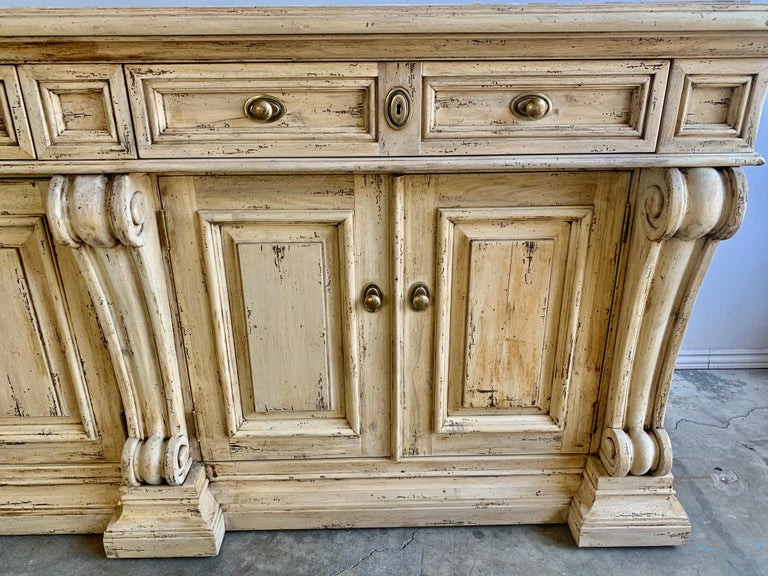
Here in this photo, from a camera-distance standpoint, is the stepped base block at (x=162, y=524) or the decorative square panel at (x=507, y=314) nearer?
the decorative square panel at (x=507, y=314)

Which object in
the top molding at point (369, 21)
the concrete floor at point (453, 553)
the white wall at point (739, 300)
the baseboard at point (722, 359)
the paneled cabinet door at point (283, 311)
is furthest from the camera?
the baseboard at point (722, 359)

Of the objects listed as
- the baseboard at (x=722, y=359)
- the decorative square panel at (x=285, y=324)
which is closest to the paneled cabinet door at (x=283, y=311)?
the decorative square panel at (x=285, y=324)

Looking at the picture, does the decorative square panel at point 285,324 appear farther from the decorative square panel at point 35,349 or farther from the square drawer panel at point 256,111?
the decorative square panel at point 35,349

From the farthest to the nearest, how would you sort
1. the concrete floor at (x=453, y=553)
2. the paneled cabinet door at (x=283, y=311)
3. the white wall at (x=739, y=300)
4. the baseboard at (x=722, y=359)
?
1. the baseboard at (x=722, y=359)
2. the white wall at (x=739, y=300)
3. the concrete floor at (x=453, y=553)
4. the paneled cabinet door at (x=283, y=311)

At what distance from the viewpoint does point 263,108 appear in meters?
0.84

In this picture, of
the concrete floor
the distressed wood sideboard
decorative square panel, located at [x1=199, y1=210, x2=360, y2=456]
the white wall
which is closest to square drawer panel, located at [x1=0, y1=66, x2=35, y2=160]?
the distressed wood sideboard

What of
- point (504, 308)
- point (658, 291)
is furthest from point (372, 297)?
point (658, 291)

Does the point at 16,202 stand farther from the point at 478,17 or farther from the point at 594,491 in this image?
the point at 594,491

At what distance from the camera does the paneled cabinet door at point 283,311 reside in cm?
93

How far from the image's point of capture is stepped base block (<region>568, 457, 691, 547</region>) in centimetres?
108

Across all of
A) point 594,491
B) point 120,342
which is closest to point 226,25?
point 120,342

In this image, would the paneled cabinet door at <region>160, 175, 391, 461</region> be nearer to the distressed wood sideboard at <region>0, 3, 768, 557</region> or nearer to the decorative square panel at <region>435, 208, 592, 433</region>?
the distressed wood sideboard at <region>0, 3, 768, 557</region>

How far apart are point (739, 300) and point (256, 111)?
1519 millimetres

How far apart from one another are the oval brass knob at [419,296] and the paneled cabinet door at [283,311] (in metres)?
0.05
